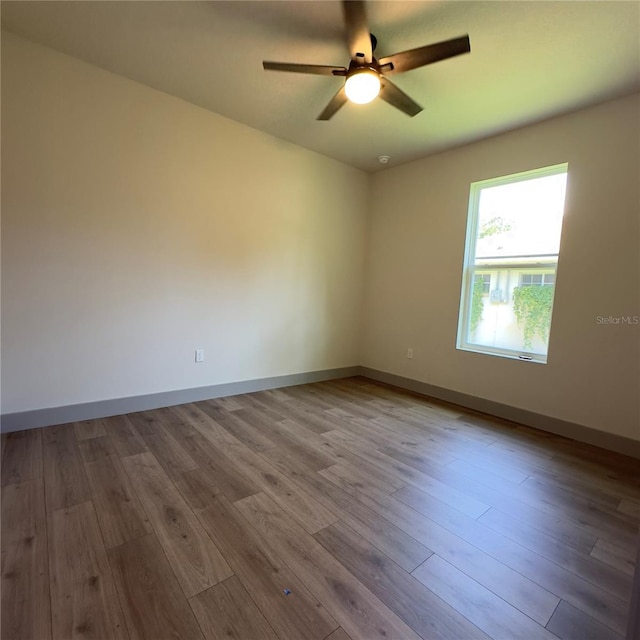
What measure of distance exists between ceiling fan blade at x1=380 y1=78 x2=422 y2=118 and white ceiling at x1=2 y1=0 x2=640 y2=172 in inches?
10.2

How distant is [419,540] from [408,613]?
0.39 m

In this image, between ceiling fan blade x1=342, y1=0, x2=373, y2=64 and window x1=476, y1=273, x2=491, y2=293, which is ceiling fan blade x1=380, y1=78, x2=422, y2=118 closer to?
ceiling fan blade x1=342, y1=0, x2=373, y2=64

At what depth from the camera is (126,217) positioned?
2.70m

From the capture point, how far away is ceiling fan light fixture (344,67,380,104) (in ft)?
6.31

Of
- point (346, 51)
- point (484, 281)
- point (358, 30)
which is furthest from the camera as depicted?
point (484, 281)

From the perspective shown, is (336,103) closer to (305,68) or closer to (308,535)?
(305,68)

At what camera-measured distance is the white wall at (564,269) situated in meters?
2.48

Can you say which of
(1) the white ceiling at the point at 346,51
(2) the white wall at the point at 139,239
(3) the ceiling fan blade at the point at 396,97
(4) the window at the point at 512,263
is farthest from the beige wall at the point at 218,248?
(3) the ceiling fan blade at the point at 396,97

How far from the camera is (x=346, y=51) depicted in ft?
7.07

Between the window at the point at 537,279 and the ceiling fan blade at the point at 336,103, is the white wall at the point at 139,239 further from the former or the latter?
the window at the point at 537,279

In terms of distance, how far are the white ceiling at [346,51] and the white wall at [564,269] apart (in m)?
0.29

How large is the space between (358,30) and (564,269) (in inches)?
97.7

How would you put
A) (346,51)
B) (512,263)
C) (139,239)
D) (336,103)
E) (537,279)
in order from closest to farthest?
(346,51), (336,103), (139,239), (537,279), (512,263)

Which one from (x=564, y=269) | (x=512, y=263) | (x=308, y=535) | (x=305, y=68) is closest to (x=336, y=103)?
(x=305, y=68)
